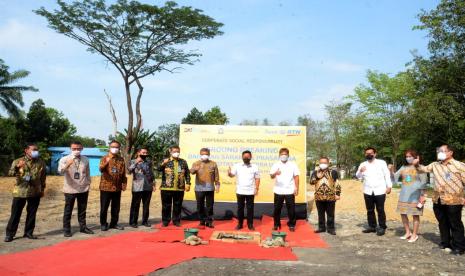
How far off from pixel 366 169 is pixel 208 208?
10.2 ft

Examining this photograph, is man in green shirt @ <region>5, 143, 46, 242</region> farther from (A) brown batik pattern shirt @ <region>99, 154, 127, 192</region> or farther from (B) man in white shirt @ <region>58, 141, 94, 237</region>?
(A) brown batik pattern shirt @ <region>99, 154, 127, 192</region>

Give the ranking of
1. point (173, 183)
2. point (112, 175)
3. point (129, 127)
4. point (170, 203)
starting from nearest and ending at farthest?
point (112, 175), point (173, 183), point (170, 203), point (129, 127)

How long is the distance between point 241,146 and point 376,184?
3168 millimetres

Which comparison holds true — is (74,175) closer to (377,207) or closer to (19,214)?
(19,214)

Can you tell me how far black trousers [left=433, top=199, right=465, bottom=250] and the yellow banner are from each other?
3414 mm

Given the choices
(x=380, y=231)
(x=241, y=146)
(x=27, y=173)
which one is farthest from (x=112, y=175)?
(x=380, y=231)

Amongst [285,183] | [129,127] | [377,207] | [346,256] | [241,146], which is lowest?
[346,256]

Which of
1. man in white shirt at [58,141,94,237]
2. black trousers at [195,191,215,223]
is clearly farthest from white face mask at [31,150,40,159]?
black trousers at [195,191,215,223]

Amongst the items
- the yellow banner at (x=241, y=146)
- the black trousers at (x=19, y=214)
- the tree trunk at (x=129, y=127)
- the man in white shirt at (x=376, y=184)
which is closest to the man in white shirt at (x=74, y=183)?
the black trousers at (x=19, y=214)

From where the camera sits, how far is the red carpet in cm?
464

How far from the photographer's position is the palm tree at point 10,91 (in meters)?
30.5

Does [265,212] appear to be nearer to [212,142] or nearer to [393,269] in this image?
[212,142]

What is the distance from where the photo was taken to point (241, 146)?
364 inches

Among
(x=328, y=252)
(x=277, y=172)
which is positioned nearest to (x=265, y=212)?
(x=277, y=172)
